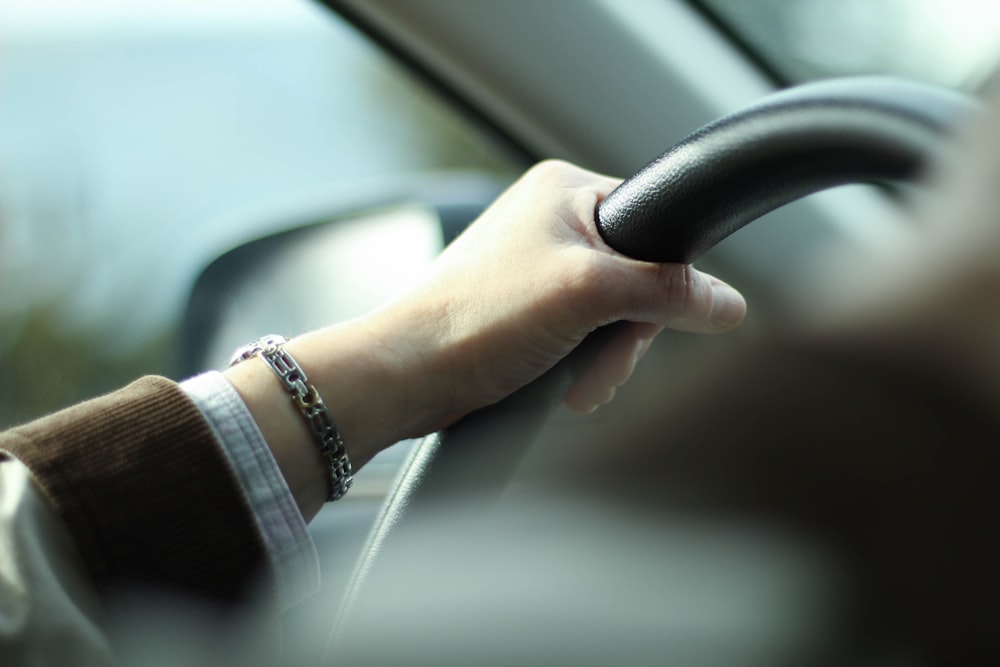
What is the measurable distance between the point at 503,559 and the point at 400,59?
0.76m

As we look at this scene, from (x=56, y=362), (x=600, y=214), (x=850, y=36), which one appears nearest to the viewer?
(x=600, y=214)

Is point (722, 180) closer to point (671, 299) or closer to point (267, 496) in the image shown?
point (671, 299)

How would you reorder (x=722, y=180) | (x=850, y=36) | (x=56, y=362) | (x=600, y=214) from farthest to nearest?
(x=56, y=362)
(x=850, y=36)
(x=600, y=214)
(x=722, y=180)

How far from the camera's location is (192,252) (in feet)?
5.38

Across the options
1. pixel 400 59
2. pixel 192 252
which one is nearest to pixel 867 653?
pixel 400 59

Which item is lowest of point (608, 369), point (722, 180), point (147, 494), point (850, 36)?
point (147, 494)

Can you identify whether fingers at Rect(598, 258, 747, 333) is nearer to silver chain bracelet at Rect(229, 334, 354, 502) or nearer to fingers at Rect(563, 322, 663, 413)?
fingers at Rect(563, 322, 663, 413)

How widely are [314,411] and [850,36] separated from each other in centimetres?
78

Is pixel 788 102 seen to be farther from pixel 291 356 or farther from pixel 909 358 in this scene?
pixel 291 356

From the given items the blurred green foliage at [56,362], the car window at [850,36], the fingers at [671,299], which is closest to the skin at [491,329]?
the fingers at [671,299]

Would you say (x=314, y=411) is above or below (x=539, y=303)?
below

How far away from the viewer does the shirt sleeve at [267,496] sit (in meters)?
0.66

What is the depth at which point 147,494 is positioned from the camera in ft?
2.03

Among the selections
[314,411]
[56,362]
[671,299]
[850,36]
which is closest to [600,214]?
[671,299]
